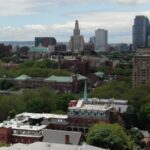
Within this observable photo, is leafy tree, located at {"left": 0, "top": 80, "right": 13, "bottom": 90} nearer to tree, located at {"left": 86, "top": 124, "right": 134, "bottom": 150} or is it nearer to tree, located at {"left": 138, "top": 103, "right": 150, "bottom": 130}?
tree, located at {"left": 138, "top": 103, "right": 150, "bottom": 130}

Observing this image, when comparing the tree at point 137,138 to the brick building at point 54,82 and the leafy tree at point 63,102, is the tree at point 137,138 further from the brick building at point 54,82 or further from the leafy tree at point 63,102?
the brick building at point 54,82

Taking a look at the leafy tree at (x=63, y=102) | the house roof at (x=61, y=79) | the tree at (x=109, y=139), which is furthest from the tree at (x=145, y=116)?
the house roof at (x=61, y=79)

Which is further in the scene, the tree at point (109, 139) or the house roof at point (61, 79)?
the house roof at point (61, 79)

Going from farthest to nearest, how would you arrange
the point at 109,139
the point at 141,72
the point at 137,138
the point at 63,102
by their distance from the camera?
the point at 141,72
the point at 63,102
the point at 137,138
the point at 109,139

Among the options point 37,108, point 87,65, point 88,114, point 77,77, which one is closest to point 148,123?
point 88,114

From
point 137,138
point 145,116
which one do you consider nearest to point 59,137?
point 137,138

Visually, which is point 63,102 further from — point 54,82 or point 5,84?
point 5,84

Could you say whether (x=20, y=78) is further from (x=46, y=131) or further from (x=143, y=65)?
(x=46, y=131)

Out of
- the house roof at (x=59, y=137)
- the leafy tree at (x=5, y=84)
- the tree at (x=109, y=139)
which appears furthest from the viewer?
the leafy tree at (x=5, y=84)

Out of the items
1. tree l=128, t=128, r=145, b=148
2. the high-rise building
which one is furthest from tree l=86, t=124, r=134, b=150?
the high-rise building
